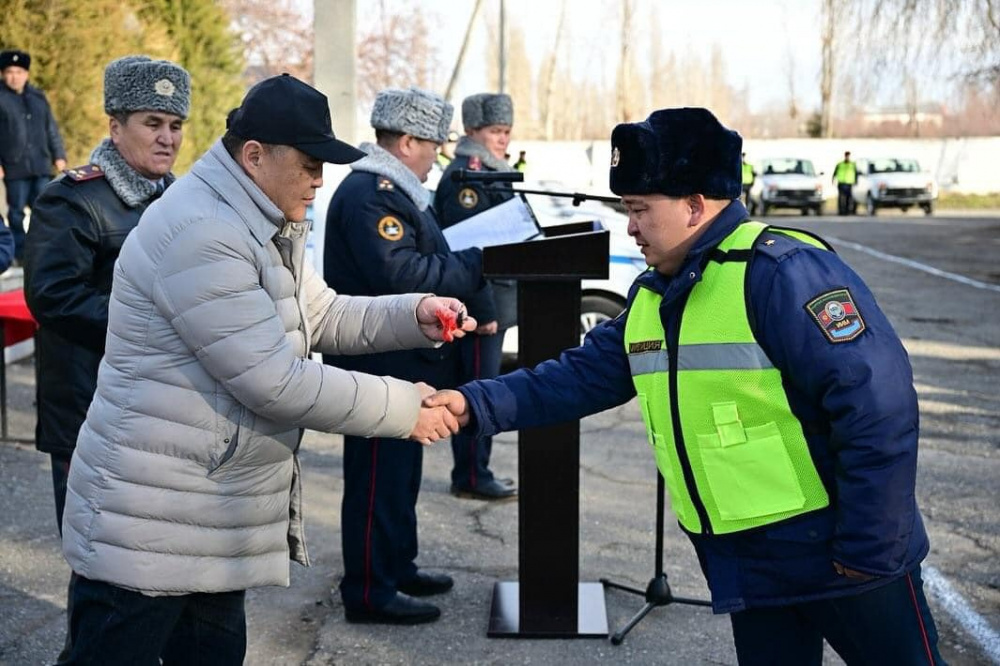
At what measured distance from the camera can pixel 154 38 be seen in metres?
17.2

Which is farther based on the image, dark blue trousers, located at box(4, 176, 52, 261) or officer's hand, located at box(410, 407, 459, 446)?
dark blue trousers, located at box(4, 176, 52, 261)

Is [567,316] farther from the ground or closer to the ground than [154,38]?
closer to the ground

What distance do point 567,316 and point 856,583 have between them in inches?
81.9

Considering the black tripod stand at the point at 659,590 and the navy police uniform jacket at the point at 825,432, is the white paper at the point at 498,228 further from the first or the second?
the navy police uniform jacket at the point at 825,432

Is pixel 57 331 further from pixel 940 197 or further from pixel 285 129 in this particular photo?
pixel 940 197

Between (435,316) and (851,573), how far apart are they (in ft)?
4.70

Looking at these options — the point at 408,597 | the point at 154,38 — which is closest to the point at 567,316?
the point at 408,597

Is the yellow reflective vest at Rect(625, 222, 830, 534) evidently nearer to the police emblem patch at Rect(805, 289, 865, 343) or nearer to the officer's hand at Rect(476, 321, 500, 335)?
the police emblem patch at Rect(805, 289, 865, 343)

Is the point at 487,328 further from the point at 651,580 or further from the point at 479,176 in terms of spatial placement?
the point at 651,580

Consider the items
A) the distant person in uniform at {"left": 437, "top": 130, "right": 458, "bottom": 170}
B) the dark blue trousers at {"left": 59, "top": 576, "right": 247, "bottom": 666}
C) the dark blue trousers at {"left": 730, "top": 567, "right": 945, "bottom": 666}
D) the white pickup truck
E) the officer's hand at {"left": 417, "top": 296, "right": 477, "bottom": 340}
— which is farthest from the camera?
the white pickup truck

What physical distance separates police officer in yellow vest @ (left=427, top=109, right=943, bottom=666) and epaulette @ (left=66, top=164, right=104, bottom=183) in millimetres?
1747

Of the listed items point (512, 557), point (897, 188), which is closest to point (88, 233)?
point (512, 557)

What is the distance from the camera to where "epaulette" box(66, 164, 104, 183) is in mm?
3584

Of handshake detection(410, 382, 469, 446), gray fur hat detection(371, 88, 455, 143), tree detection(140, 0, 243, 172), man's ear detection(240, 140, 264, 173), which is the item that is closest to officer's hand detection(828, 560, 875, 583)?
handshake detection(410, 382, 469, 446)
